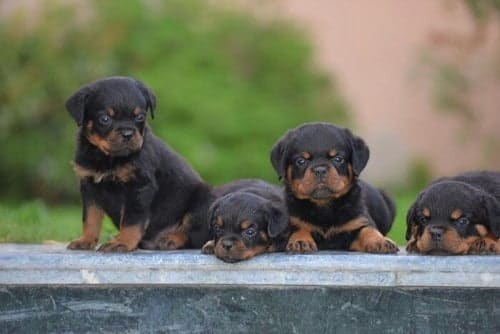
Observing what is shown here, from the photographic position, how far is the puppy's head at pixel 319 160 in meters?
5.67

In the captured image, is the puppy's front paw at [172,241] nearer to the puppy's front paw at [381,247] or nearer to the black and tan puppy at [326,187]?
the black and tan puppy at [326,187]

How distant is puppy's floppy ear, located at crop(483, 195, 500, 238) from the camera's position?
219 inches

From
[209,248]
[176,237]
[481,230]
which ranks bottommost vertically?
[176,237]

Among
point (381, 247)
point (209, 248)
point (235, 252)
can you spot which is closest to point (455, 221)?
point (381, 247)

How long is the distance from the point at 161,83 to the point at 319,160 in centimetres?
728

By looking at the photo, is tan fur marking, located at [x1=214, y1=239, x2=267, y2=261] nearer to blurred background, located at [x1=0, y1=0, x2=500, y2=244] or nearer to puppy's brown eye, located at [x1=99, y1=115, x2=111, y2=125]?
puppy's brown eye, located at [x1=99, y1=115, x2=111, y2=125]

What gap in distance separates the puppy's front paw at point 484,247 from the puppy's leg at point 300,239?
78 centimetres

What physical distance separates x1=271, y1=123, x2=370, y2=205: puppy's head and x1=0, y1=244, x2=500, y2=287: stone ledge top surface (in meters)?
0.58

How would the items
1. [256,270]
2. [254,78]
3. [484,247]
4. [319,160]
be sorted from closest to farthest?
1. [256,270]
2. [484,247]
3. [319,160]
4. [254,78]

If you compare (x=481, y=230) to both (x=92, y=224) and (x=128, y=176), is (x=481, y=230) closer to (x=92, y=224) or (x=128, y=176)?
(x=128, y=176)

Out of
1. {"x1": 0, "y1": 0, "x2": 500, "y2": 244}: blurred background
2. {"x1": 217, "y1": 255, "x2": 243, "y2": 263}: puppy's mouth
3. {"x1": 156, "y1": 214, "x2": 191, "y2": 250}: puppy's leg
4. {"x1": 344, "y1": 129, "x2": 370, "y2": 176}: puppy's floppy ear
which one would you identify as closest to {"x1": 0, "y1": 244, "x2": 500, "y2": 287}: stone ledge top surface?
{"x1": 217, "y1": 255, "x2": 243, "y2": 263}: puppy's mouth

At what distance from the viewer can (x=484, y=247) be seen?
5496 millimetres

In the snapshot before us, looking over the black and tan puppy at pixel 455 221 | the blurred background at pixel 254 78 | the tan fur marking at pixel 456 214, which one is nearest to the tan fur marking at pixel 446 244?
the black and tan puppy at pixel 455 221

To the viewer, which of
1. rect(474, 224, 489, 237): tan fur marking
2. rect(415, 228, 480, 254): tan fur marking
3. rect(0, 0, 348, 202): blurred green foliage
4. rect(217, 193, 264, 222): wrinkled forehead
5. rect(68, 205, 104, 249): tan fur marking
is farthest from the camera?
rect(0, 0, 348, 202): blurred green foliage
